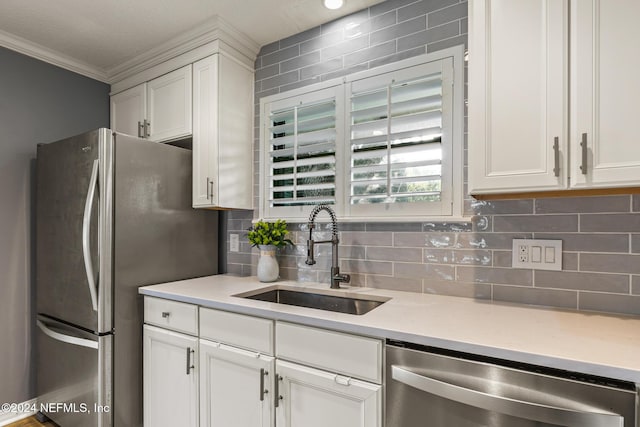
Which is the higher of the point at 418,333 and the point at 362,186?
the point at 362,186

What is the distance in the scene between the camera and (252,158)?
7.77ft

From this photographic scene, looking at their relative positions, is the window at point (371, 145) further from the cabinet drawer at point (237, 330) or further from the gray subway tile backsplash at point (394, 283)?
the cabinet drawer at point (237, 330)

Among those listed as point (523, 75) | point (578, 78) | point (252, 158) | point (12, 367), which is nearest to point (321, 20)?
point (252, 158)

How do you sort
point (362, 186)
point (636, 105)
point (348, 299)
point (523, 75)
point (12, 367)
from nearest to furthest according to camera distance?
1. point (636, 105)
2. point (523, 75)
3. point (348, 299)
4. point (362, 186)
5. point (12, 367)

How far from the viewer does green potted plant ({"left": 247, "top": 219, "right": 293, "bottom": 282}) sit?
2.03m

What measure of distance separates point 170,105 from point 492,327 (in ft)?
7.48

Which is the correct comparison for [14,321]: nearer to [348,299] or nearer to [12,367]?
[12,367]

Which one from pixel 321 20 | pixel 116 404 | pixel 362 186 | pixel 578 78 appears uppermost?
pixel 321 20

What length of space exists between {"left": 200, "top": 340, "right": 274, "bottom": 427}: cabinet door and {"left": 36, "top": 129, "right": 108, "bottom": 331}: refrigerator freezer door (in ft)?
2.21

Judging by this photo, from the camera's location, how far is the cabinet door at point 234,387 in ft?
4.76

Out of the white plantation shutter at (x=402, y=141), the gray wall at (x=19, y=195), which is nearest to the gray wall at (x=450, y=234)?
the white plantation shutter at (x=402, y=141)

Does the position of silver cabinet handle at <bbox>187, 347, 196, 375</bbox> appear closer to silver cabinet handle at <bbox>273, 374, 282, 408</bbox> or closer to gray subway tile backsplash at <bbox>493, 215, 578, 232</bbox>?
silver cabinet handle at <bbox>273, 374, 282, 408</bbox>

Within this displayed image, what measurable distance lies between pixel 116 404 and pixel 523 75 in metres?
2.43

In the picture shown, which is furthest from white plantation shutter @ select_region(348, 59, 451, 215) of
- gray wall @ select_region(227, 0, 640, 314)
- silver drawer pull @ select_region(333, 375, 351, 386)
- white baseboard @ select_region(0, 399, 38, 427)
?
white baseboard @ select_region(0, 399, 38, 427)
